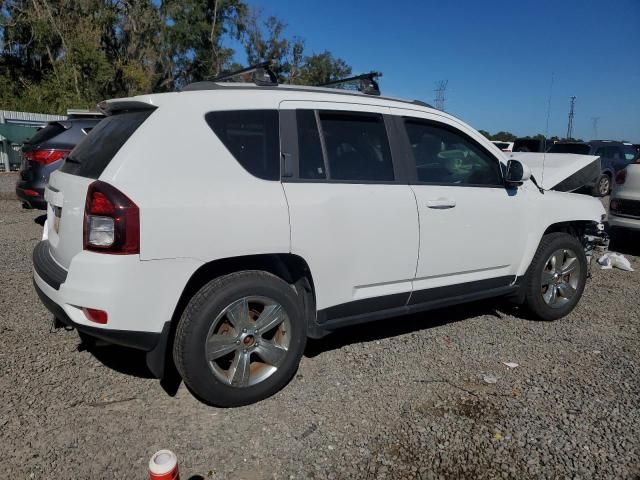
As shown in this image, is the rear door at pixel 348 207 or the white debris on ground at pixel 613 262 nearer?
the rear door at pixel 348 207

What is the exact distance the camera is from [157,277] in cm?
262

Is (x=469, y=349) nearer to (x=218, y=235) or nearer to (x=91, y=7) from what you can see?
(x=218, y=235)

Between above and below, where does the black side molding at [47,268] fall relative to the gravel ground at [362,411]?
above

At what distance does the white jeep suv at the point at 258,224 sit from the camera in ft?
8.60

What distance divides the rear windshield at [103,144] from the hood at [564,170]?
10.8 ft

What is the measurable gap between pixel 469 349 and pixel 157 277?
2.55 meters

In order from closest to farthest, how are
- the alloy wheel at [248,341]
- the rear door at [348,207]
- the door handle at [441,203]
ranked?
the alloy wheel at [248,341] → the rear door at [348,207] → the door handle at [441,203]

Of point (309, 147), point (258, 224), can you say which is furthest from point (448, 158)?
point (258, 224)

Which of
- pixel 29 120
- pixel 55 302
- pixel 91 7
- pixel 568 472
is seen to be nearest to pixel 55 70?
pixel 91 7

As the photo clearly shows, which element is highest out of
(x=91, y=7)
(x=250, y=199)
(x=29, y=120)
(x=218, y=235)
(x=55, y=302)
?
(x=91, y=7)

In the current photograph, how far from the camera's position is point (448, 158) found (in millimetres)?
3912

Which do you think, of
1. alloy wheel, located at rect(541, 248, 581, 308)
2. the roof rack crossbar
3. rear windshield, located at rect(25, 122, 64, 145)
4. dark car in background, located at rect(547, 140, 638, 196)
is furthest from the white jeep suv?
dark car in background, located at rect(547, 140, 638, 196)

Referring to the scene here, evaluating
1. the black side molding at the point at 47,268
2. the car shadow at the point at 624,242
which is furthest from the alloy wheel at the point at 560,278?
the black side molding at the point at 47,268

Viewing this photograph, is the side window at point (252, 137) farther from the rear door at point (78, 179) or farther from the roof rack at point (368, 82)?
the roof rack at point (368, 82)
